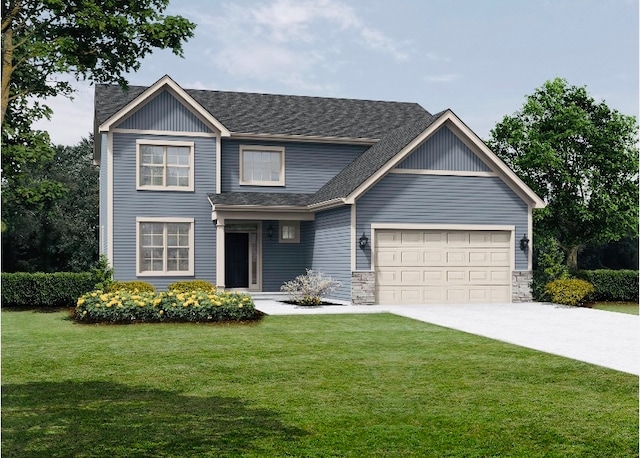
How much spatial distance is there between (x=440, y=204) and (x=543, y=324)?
6917 mm

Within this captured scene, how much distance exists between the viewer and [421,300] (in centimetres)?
2336

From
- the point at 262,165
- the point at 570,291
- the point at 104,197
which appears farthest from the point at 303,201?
the point at 570,291

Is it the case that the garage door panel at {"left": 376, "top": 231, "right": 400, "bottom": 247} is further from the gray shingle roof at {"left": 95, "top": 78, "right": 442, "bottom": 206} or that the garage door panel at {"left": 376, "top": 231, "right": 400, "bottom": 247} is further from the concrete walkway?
the concrete walkway

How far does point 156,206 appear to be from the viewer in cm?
2531

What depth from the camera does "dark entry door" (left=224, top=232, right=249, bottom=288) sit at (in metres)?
27.3

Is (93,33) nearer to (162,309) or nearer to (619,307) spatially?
(162,309)

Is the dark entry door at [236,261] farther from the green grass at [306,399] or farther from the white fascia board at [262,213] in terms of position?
the green grass at [306,399]

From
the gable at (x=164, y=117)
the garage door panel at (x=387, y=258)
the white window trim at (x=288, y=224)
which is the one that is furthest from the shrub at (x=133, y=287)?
the garage door panel at (x=387, y=258)

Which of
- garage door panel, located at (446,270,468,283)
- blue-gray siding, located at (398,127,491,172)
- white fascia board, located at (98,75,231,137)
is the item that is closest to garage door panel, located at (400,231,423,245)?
garage door panel, located at (446,270,468,283)

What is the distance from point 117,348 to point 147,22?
567 cm

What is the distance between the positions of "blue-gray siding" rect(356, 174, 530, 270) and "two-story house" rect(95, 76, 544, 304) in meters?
0.04

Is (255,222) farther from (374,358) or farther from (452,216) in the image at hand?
(374,358)

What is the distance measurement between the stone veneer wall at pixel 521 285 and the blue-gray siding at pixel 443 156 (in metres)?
3.58

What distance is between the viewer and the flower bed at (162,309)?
57.3ft
